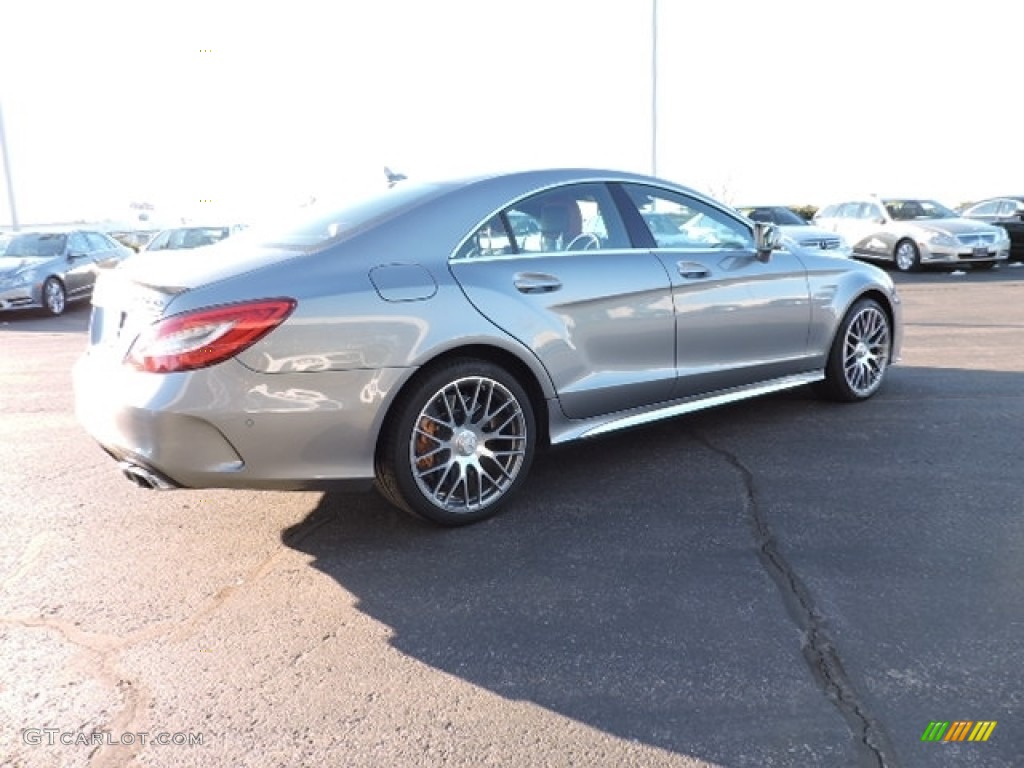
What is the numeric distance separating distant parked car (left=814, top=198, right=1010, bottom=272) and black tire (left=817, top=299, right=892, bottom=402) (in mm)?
12219

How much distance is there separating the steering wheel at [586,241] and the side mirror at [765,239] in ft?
4.03

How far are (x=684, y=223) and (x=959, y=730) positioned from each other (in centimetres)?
310

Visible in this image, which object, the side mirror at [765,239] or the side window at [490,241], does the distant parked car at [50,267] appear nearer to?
the side window at [490,241]

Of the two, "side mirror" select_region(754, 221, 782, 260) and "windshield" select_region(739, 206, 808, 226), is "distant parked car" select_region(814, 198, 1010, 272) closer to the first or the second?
"windshield" select_region(739, 206, 808, 226)


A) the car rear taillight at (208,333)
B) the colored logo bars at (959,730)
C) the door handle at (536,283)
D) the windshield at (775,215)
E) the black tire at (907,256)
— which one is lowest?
the colored logo bars at (959,730)

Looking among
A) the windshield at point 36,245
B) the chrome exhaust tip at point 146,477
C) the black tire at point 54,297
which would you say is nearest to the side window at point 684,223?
the chrome exhaust tip at point 146,477

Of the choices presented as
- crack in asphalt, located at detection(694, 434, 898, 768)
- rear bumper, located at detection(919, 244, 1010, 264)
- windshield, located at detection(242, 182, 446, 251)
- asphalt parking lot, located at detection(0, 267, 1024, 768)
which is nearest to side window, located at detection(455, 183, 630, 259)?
windshield, located at detection(242, 182, 446, 251)

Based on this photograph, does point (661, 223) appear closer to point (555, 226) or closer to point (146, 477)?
point (555, 226)

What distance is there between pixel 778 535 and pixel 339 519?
198cm

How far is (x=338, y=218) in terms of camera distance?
156 inches

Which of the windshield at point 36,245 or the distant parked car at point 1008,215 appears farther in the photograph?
the distant parked car at point 1008,215

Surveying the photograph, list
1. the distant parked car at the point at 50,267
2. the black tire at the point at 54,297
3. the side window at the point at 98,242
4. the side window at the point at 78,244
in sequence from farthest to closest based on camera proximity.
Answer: the side window at the point at 98,242
the side window at the point at 78,244
the black tire at the point at 54,297
the distant parked car at the point at 50,267

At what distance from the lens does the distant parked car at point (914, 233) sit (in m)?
16.3

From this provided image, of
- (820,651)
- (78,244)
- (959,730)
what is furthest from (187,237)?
(959,730)
